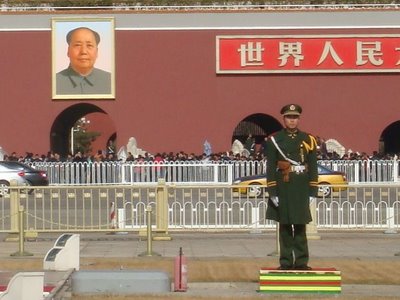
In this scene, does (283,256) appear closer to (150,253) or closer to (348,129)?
(150,253)

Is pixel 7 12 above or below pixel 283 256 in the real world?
above

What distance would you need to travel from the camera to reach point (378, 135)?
38.7 metres

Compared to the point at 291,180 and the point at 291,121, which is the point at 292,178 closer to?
the point at 291,180

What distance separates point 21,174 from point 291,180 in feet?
68.3

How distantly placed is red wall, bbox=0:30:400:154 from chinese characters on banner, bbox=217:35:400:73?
35 centimetres

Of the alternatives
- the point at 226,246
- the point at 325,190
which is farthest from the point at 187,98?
the point at 226,246

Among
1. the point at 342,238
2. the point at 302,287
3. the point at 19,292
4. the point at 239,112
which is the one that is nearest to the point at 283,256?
the point at 302,287

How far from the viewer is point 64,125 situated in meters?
41.6

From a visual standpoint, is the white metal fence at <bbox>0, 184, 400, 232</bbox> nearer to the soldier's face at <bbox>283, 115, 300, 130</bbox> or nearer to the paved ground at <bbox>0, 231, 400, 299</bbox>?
the paved ground at <bbox>0, 231, 400, 299</bbox>

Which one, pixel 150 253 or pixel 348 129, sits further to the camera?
pixel 348 129

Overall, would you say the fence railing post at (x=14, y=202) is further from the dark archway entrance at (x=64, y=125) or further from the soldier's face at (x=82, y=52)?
the dark archway entrance at (x=64, y=125)

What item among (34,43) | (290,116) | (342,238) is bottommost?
(342,238)

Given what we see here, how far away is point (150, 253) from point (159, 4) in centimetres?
2354

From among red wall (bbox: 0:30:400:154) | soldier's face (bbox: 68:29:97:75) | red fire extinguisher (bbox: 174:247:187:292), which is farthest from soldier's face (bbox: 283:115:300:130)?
red wall (bbox: 0:30:400:154)
